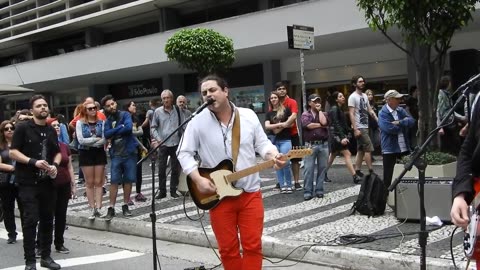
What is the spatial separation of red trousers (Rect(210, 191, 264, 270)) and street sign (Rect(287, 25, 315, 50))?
5100 mm

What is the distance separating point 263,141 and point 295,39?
481cm

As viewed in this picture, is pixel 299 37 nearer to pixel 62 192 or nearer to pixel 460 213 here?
pixel 62 192

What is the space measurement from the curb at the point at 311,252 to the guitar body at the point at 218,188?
1920 mm

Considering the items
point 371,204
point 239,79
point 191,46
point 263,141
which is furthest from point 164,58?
point 263,141

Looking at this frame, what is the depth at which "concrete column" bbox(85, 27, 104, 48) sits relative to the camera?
83.4 feet

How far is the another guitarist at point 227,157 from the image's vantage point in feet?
14.2

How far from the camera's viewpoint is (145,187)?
12.3 meters

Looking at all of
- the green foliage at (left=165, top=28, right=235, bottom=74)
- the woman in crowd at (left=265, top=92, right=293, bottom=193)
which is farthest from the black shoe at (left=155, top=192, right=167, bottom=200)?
the green foliage at (left=165, top=28, right=235, bottom=74)

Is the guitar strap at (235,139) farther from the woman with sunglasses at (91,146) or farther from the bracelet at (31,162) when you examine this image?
the woman with sunglasses at (91,146)

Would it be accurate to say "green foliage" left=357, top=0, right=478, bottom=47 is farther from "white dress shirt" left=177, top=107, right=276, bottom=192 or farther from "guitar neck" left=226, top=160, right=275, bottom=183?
"guitar neck" left=226, top=160, right=275, bottom=183

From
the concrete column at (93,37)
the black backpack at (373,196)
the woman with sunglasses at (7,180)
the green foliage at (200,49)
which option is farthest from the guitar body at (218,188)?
the concrete column at (93,37)

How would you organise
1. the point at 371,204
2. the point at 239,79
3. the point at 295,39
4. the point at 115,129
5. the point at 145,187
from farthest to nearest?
the point at 239,79, the point at 145,187, the point at 295,39, the point at 115,129, the point at 371,204

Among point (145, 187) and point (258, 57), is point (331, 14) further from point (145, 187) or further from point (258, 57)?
point (145, 187)

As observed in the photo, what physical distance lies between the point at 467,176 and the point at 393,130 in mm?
4919
